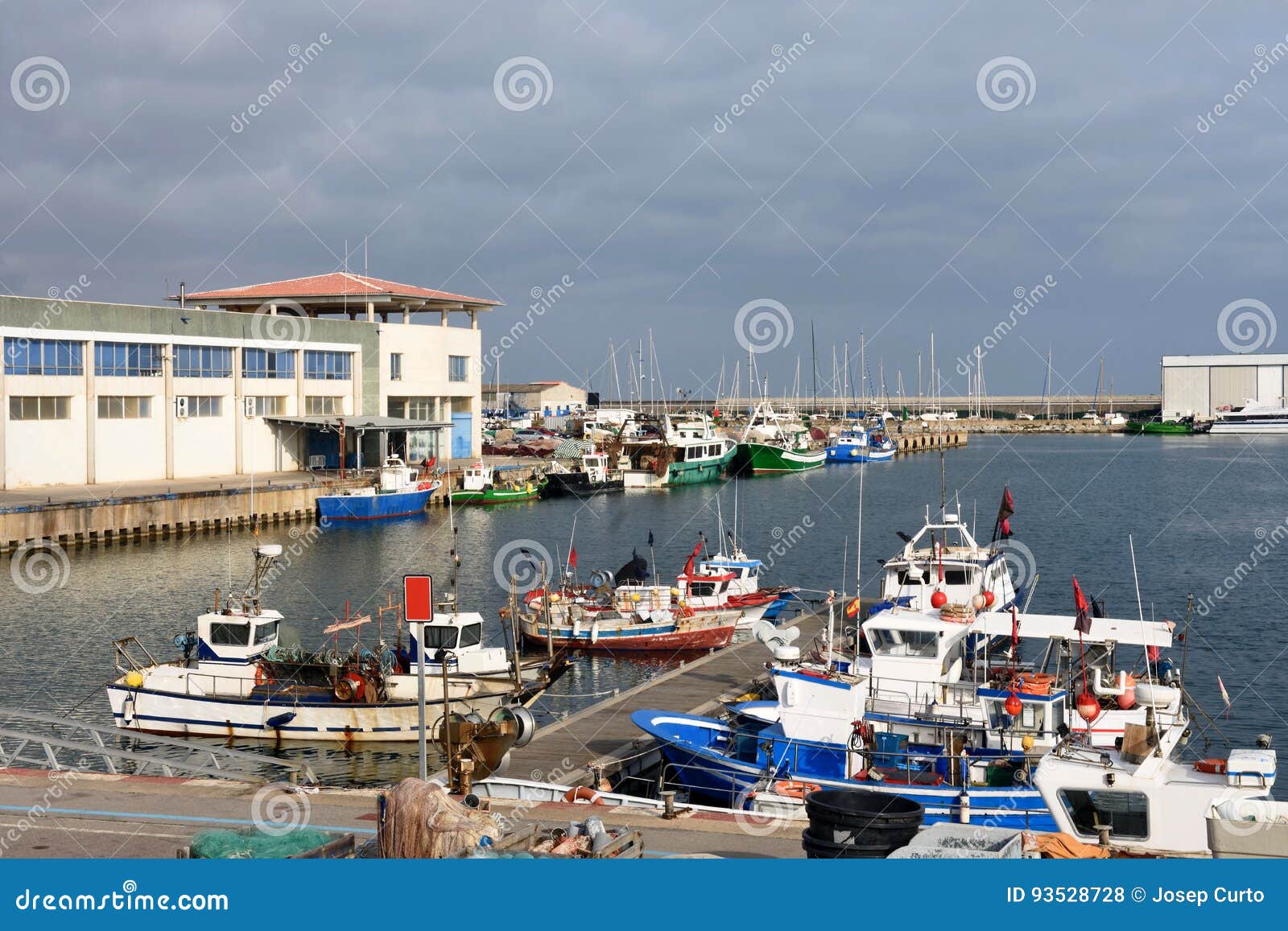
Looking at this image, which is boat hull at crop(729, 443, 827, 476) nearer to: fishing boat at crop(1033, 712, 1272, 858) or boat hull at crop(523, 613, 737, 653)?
boat hull at crop(523, 613, 737, 653)

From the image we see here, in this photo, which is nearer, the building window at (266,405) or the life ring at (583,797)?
the life ring at (583,797)

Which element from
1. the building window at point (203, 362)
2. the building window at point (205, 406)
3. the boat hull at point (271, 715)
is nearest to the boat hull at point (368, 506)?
the building window at point (205, 406)

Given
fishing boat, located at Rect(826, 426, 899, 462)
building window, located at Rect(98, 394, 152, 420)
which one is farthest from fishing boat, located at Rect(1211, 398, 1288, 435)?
building window, located at Rect(98, 394, 152, 420)

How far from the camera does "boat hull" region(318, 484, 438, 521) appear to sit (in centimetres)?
6131

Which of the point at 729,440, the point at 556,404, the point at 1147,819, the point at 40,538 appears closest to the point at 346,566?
the point at 40,538

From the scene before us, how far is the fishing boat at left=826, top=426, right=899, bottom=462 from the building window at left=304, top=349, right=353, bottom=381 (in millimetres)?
53068

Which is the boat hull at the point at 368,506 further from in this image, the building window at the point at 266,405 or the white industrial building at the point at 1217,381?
the white industrial building at the point at 1217,381

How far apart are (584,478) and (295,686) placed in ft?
191

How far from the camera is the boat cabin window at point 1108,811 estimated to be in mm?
14289

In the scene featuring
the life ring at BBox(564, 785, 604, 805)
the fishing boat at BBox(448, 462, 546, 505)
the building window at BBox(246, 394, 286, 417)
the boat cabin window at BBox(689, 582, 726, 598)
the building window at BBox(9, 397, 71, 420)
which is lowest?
the life ring at BBox(564, 785, 604, 805)

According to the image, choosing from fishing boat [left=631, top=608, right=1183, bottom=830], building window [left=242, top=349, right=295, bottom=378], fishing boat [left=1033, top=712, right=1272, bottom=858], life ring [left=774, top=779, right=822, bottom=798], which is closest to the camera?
fishing boat [left=1033, top=712, right=1272, bottom=858]

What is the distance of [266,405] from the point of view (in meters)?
68.8

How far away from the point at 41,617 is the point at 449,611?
17260 millimetres

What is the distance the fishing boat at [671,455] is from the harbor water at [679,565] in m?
2.63
